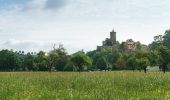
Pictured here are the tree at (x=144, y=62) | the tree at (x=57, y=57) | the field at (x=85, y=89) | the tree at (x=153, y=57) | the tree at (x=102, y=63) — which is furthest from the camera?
the tree at (x=102, y=63)

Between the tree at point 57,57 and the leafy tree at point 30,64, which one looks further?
the leafy tree at point 30,64

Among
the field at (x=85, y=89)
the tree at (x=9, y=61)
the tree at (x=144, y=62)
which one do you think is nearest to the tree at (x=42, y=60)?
the tree at (x=9, y=61)

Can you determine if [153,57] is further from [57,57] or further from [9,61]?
[9,61]

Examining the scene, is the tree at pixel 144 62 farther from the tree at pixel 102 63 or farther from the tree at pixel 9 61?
the tree at pixel 9 61

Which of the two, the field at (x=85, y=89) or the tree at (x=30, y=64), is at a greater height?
the tree at (x=30, y=64)

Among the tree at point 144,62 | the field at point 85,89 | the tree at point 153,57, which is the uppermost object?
the tree at point 153,57

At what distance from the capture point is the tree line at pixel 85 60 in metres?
84.6

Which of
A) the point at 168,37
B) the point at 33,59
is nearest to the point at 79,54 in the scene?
the point at 33,59

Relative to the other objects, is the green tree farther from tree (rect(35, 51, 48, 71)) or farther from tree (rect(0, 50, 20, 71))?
tree (rect(35, 51, 48, 71))

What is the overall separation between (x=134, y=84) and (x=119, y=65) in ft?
361

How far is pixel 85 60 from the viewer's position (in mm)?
94875

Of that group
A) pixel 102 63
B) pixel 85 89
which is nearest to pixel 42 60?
pixel 102 63

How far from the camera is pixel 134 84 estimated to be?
75.3 ft

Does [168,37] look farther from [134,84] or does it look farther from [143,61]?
[134,84]
